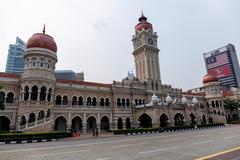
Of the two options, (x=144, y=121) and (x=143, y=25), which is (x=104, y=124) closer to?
(x=144, y=121)

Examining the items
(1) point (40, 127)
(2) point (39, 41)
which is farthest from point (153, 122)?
(2) point (39, 41)

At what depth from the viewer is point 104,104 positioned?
37188 mm

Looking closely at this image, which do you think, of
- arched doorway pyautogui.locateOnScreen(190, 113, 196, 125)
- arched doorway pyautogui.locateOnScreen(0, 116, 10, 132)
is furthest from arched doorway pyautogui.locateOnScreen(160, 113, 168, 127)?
arched doorway pyautogui.locateOnScreen(0, 116, 10, 132)

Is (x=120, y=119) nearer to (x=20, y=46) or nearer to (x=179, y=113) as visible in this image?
(x=179, y=113)

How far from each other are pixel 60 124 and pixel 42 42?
15.4 m

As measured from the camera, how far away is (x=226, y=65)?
388ft

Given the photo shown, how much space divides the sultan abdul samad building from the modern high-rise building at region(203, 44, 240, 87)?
260 ft

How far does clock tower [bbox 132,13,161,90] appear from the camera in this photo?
4503cm

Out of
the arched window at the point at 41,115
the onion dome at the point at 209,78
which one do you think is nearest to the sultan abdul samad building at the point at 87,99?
the arched window at the point at 41,115

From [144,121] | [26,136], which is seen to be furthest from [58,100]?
[144,121]

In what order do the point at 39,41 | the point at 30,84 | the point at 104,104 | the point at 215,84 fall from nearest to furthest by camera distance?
the point at 30,84 < the point at 39,41 < the point at 104,104 < the point at 215,84

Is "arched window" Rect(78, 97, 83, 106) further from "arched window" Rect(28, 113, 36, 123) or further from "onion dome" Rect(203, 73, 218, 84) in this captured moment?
"onion dome" Rect(203, 73, 218, 84)

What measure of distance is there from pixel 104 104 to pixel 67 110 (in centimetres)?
837

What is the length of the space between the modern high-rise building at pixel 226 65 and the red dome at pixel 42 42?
379 ft
